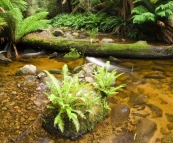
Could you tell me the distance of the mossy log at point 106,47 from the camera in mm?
6535

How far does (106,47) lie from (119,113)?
3.41 m

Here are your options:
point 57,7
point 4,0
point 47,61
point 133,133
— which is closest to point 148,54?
point 47,61

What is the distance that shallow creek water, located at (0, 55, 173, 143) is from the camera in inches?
120

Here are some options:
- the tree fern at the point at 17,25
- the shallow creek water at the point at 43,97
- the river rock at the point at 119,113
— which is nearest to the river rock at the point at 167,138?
the shallow creek water at the point at 43,97

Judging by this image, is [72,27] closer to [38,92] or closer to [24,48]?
[24,48]

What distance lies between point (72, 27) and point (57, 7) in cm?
370

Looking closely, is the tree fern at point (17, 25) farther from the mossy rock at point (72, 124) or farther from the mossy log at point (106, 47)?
the mossy rock at point (72, 124)

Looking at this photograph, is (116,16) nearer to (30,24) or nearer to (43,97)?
(30,24)

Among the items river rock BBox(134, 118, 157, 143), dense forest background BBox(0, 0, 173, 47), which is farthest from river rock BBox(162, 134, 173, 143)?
dense forest background BBox(0, 0, 173, 47)

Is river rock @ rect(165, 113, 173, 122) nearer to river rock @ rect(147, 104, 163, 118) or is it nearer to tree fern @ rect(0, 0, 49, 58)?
river rock @ rect(147, 104, 163, 118)

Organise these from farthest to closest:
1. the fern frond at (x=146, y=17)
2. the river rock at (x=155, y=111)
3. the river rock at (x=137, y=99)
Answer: the fern frond at (x=146, y=17) < the river rock at (x=137, y=99) < the river rock at (x=155, y=111)

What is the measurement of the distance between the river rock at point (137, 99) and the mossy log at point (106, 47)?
2570 millimetres

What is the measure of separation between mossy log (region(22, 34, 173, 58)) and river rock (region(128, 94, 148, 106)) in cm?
257

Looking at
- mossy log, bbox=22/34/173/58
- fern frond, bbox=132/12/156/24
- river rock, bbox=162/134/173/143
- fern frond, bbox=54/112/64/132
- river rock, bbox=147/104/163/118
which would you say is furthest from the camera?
fern frond, bbox=132/12/156/24
